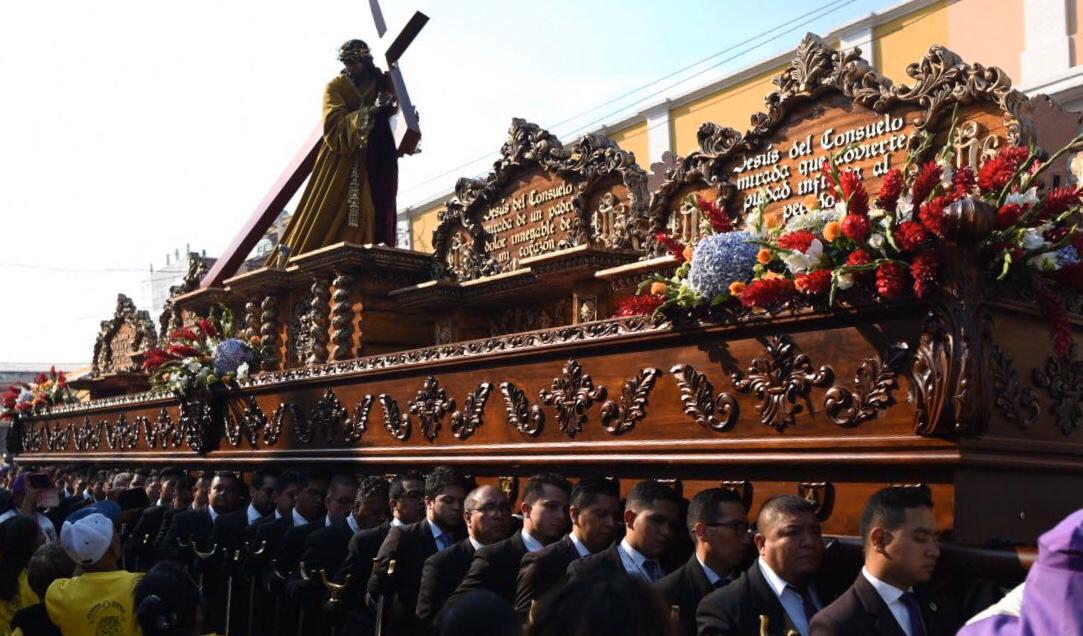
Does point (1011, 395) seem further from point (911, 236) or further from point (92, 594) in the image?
point (92, 594)

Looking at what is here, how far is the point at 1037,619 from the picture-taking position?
2219 mm

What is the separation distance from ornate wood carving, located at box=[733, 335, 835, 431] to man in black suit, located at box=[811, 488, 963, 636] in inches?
33.7

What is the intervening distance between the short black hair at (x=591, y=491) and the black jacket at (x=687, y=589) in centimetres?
72

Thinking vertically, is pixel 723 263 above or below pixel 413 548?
above

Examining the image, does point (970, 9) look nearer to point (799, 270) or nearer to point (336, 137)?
point (336, 137)

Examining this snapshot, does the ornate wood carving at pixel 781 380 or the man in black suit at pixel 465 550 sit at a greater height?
the ornate wood carving at pixel 781 380

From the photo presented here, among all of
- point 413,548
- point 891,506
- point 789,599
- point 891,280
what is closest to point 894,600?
point 891,506

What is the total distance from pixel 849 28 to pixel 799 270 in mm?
11200

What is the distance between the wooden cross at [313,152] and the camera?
1042 cm

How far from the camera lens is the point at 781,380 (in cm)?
502

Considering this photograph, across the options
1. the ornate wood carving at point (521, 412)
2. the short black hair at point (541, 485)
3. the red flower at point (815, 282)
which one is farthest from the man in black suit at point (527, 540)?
the red flower at point (815, 282)

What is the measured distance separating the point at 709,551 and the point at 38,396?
51.8 ft

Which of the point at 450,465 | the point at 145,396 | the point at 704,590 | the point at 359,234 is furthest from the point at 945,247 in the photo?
the point at 145,396

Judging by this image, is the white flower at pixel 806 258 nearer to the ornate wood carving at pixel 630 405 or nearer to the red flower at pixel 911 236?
the red flower at pixel 911 236
